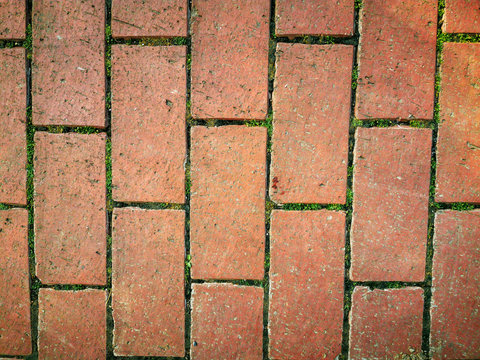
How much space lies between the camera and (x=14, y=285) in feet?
4.37

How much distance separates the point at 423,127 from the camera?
125 cm

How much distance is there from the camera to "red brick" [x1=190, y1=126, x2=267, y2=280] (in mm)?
1267

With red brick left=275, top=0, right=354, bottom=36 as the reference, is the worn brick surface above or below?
below

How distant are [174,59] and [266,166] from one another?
1.91 ft

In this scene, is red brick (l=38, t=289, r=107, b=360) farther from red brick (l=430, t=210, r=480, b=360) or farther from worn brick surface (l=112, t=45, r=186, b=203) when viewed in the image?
red brick (l=430, t=210, r=480, b=360)

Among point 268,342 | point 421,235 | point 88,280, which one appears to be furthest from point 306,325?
point 88,280

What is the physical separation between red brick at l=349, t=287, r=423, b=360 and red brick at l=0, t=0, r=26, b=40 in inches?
70.5

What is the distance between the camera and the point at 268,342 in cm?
132

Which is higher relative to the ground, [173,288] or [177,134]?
[177,134]

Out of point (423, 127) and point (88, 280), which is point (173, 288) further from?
point (423, 127)

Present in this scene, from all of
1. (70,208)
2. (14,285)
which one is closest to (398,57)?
(70,208)

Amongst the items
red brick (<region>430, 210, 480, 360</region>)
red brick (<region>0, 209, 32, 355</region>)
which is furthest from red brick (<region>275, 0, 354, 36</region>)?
red brick (<region>0, 209, 32, 355</region>)

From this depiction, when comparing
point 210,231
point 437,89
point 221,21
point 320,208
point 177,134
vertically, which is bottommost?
point 210,231

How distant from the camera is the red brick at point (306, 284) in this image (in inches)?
50.4
